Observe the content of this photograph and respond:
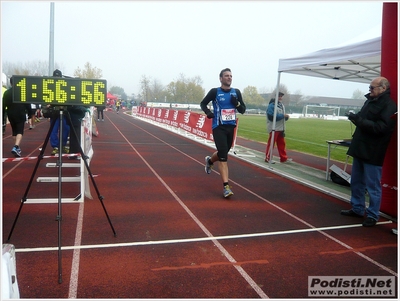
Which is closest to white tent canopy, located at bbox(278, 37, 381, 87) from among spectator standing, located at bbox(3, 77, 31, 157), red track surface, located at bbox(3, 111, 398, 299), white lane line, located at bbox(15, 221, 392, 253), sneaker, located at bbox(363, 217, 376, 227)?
red track surface, located at bbox(3, 111, 398, 299)

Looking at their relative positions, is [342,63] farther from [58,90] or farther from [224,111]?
[58,90]

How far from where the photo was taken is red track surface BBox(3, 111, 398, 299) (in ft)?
10.4

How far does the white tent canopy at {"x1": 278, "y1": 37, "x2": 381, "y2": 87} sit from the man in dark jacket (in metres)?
1.31

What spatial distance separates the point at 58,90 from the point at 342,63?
6.27 meters

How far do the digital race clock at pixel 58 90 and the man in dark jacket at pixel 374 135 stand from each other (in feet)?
10.7

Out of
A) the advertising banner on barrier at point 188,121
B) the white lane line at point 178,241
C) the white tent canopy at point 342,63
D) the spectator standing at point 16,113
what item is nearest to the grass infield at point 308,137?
the white tent canopy at point 342,63

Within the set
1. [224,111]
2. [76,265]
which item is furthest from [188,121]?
[76,265]

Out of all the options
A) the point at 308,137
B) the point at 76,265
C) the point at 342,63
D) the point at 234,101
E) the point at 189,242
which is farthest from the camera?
the point at 308,137

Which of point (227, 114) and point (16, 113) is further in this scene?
point (16, 113)

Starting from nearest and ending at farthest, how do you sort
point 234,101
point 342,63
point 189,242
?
point 189,242, point 234,101, point 342,63

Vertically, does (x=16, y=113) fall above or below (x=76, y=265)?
above

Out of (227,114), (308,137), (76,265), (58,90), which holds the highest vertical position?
(58,90)

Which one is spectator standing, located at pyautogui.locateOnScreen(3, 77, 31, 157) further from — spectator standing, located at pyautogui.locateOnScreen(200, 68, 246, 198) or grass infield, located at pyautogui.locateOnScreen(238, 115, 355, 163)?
grass infield, located at pyautogui.locateOnScreen(238, 115, 355, 163)

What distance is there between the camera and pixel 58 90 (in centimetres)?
371
